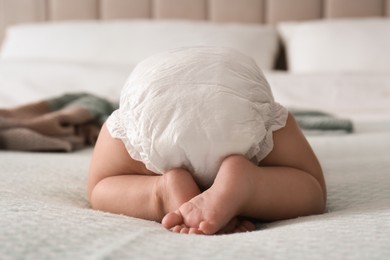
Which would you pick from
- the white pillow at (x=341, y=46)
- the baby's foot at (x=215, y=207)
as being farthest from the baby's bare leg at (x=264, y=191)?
the white pillow at (x=341, y=46)

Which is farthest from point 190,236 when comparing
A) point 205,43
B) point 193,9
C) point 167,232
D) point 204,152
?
point 193,9

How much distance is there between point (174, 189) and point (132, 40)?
156cm

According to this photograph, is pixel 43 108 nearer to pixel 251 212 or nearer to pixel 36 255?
pixel 251 212

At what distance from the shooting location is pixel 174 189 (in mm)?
703

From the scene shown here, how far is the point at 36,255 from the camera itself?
1.63 ft

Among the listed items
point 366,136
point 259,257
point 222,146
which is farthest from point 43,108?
point 259,257

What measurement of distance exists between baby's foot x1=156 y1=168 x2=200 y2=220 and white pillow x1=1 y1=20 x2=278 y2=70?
4.72 feet

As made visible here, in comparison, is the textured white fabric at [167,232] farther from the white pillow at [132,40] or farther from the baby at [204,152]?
the white pillow at [132,40]

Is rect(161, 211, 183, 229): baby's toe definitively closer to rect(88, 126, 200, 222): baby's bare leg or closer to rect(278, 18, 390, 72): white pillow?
rect(88, 126, 200, 222): baby's bare leg

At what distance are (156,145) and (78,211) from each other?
123 mm

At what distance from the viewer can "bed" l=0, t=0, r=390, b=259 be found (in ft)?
1.79

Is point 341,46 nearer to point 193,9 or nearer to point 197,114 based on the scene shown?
point 193,9

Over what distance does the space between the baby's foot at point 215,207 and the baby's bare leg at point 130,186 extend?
0.12ft

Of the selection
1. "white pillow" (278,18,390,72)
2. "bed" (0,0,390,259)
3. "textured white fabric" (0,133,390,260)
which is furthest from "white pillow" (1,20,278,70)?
"textured white fabric" (0,133,390,260)
